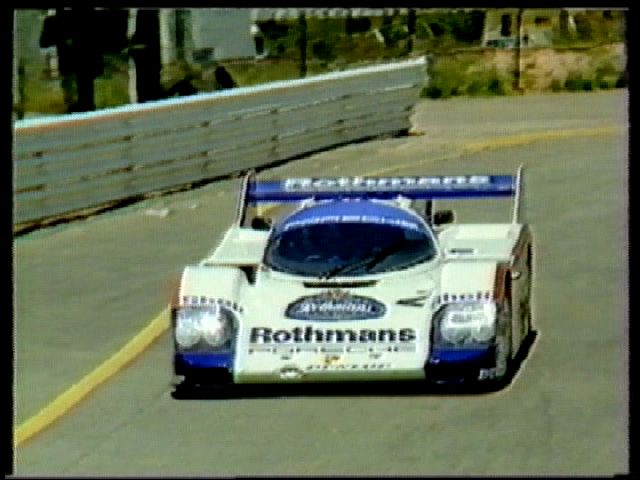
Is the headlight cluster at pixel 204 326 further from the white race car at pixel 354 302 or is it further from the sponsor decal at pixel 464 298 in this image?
the sponsor decal at pixel 464 298

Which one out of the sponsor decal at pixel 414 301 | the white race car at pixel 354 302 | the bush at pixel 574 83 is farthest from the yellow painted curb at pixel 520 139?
the sponsor decal at pixel 414 301

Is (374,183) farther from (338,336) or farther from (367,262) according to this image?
(338,336)

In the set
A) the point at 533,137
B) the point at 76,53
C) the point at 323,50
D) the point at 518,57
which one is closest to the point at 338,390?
the point at 76,53

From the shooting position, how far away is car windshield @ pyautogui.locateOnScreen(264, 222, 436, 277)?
25.9 feet

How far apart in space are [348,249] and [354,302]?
1.45 ft

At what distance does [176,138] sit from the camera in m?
13.6

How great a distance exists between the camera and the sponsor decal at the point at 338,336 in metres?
7.43

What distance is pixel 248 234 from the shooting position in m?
8.66

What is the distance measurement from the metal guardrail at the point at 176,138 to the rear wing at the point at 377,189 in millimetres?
3721

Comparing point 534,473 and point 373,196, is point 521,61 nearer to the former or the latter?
point 373,196

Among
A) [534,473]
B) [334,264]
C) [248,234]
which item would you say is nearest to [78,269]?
[248,234]

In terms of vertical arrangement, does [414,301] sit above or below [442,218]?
below

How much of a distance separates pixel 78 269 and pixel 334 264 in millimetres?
3093

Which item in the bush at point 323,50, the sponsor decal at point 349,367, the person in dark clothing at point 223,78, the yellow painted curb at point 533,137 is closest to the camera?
the sponsor decal at point 349,367
